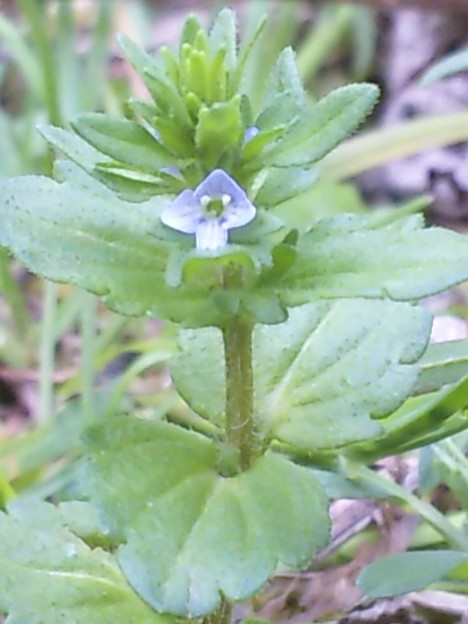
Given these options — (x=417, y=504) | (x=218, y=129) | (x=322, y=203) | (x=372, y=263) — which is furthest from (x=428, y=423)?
(x=322, y=203)

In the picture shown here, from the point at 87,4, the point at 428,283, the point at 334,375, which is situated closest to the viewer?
the point at 428,283

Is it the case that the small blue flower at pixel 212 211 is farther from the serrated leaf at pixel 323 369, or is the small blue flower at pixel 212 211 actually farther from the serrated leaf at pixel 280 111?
the serrated leaf at pixel 323 369

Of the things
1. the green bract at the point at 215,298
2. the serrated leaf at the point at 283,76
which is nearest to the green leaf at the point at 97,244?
the green bract at the point at 215,298

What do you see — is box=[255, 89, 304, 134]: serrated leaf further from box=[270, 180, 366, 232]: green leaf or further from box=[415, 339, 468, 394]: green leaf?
box=[270, 180, 366, 232]: green leaf

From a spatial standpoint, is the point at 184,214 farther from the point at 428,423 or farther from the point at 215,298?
the point at 428,423

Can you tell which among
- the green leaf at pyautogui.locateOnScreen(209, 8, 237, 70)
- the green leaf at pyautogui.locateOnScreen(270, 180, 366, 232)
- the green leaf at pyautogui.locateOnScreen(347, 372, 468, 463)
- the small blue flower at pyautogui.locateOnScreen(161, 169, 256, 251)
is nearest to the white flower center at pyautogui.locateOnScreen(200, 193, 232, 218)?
the small blue flower at pyautogui.locateOnScreen(161, 169, 256, 251)

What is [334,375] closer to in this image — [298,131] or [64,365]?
[298,131]

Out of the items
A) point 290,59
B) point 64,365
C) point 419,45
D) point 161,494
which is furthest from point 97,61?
point 161,494
